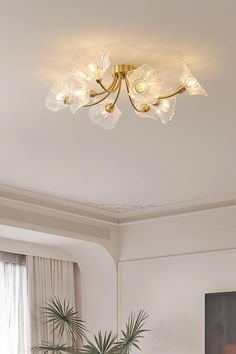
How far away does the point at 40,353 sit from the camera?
305 inches

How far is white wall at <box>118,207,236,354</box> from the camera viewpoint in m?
7.30

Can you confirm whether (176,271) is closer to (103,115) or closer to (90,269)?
(90,269)

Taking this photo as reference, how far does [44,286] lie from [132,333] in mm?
1193

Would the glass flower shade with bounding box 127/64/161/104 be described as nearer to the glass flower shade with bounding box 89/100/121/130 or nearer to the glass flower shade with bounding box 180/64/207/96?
the glass flower shade with bounding box 180/64/207/96

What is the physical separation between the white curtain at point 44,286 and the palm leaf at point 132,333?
2.59 feet

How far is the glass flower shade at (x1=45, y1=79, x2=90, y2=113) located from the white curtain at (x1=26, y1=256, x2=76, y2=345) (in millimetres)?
4010

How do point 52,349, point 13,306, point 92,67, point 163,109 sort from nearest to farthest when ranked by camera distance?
point 92,67
point 163,109
point 52,349
point 13,306

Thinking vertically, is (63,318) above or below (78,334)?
above

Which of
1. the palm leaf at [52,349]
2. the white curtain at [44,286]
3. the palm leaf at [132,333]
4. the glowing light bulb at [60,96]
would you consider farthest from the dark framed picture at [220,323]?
the glowing light bulb at [60,96]

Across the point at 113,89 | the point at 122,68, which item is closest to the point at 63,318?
the point at 113,89

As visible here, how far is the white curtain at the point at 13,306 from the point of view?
7.53m

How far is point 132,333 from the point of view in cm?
736

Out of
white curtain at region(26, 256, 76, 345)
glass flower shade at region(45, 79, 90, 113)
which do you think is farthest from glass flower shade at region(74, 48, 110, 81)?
white curtain at region(26, 256, 76, 345)

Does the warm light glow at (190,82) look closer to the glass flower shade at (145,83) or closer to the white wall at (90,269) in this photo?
the glass flower shade at (145,83)
